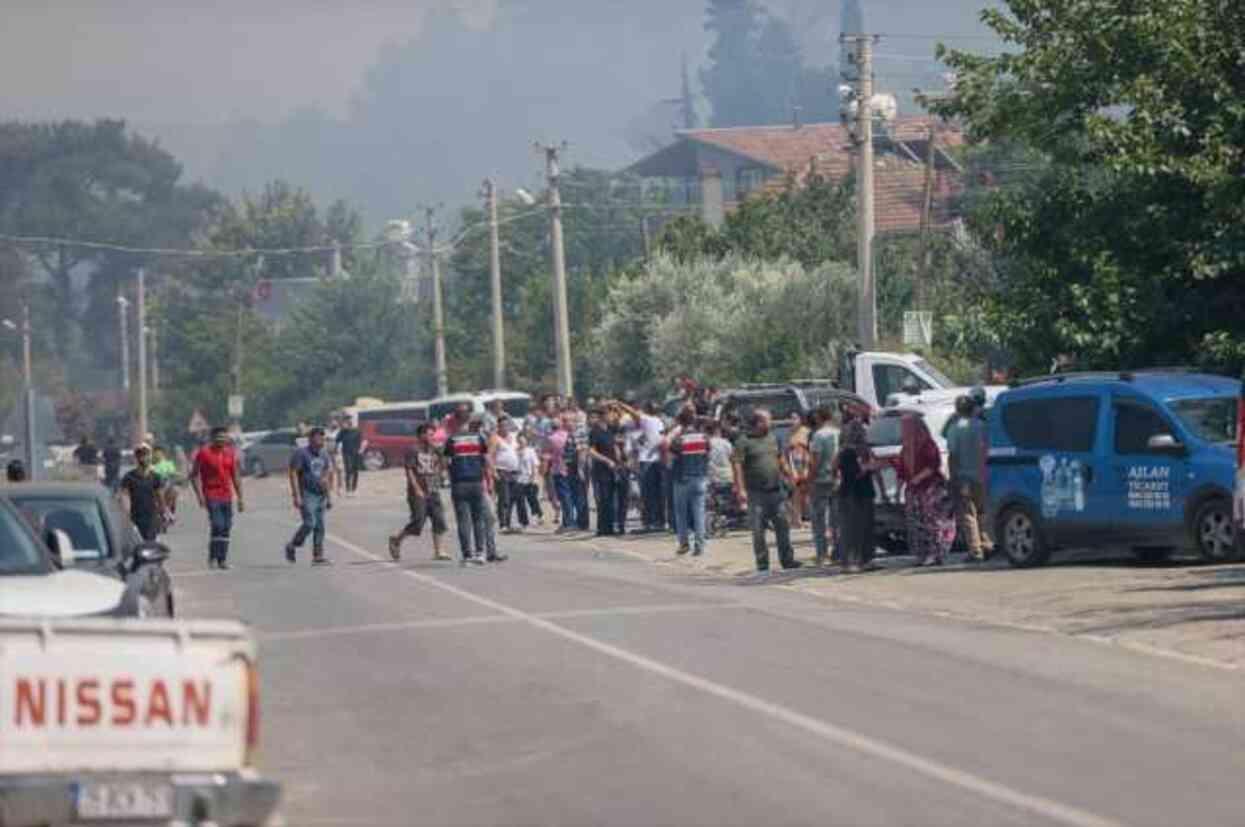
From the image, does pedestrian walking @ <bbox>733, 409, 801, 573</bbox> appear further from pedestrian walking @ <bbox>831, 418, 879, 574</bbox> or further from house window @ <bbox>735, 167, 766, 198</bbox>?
house window @ <bbox>735, 167, 766, 198</bbox>

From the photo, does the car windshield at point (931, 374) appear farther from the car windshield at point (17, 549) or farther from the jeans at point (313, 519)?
the car windshield at point (17, 549)

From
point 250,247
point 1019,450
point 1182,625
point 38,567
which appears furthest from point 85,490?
point 250,247

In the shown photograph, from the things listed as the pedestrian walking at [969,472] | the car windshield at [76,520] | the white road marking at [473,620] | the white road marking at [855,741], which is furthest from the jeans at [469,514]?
the car windshield at [76,520]

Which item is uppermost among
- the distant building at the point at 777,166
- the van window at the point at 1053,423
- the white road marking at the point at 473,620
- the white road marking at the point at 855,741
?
the distant building at the point at 777,166

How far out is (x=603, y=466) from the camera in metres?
37.0

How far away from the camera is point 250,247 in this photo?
126 m

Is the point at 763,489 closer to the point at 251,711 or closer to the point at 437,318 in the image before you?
the point at 251,711

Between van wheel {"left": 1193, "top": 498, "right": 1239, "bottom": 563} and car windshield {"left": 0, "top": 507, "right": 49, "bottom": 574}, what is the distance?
13502mm

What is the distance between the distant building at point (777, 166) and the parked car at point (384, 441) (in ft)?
43.1

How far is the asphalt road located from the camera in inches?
504

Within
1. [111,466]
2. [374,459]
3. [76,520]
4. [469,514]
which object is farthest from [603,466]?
[374,459]

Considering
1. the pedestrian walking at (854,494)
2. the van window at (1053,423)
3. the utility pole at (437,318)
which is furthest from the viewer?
the utility pole at (437,318)

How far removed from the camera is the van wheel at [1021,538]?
26.8 metres

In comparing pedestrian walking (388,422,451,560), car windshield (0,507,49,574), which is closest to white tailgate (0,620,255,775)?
car windshield (0,507,49,574)
